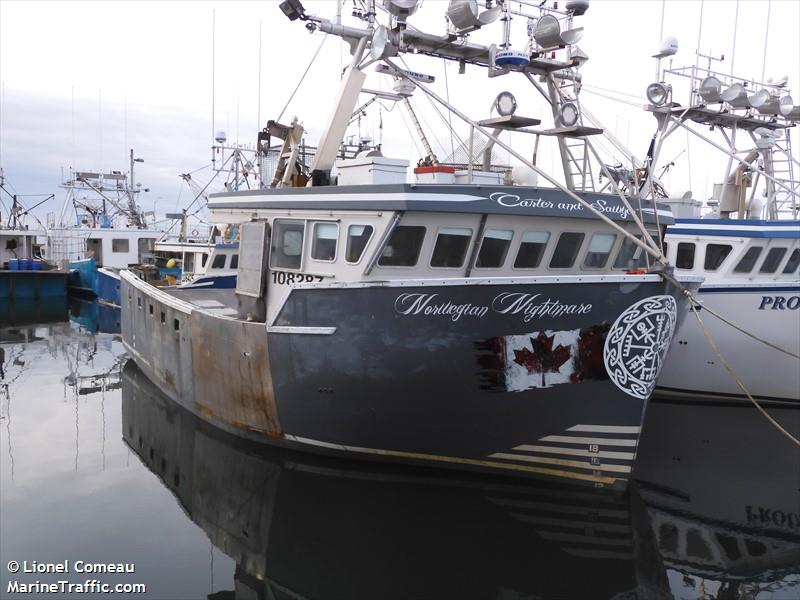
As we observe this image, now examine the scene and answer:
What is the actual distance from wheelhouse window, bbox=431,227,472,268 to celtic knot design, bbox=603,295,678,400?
2.39m

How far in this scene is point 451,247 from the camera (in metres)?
9.84

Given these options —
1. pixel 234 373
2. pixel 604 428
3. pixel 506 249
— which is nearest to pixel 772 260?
pixel 604 428

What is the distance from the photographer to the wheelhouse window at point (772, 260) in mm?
15602

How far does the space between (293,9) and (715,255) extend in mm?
11027

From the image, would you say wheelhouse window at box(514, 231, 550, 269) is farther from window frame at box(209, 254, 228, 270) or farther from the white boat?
window frame at box(209, 254, 228, 270)

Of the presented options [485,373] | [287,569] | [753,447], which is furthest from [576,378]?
[753,447]

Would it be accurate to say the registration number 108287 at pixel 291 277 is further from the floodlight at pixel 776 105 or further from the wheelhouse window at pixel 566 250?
the floodlight at pixel 776 105

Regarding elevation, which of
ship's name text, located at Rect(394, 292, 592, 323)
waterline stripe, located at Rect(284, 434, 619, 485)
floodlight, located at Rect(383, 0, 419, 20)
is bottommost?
waterline stripe, located at Rect(284, 434, 619, 485)

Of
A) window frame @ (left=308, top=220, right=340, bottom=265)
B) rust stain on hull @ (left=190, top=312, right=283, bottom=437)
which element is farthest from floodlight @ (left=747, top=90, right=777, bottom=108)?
rust stain on hull @ (left=190, top=312, right=283, bottom=437)

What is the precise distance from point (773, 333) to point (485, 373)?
929 cm

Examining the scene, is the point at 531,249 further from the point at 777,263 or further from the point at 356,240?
the point at 777,263

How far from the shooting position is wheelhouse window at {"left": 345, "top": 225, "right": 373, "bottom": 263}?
9.79m

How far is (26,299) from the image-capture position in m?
35.3

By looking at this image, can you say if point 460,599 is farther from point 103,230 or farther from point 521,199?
point 103,230
